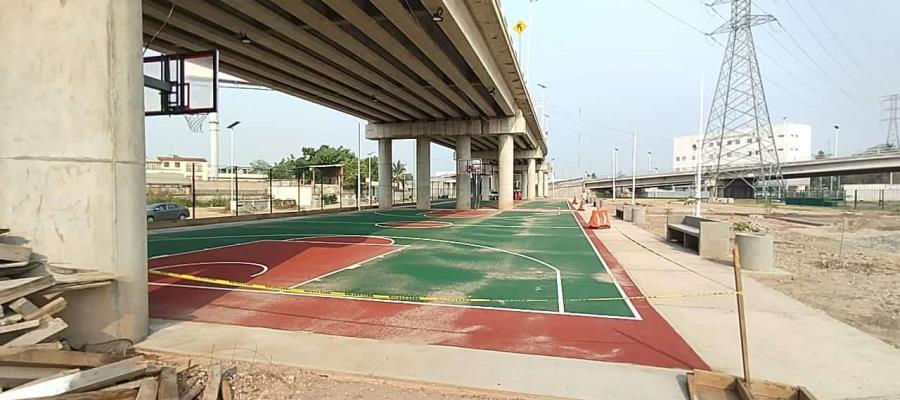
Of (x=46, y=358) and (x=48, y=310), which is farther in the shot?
(x=48, y=310)

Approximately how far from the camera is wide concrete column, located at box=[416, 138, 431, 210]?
4931 cm

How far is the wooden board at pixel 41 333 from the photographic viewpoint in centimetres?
504

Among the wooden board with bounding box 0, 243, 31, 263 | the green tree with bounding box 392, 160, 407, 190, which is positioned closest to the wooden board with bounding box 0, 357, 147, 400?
the wooden board with bounding box 0, 243, 31, 263

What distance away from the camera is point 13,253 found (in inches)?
221

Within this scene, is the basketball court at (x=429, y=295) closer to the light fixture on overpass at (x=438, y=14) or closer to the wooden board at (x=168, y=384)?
the wooden board at (x=168, y=384)

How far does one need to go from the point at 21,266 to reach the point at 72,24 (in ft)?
9.33

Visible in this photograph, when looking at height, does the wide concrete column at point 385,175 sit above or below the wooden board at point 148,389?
above

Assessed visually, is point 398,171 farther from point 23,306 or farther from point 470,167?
point 23,306

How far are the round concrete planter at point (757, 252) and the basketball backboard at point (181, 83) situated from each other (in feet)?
42.1

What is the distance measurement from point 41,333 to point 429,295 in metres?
6.00

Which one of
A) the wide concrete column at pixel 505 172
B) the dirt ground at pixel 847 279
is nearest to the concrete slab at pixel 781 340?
the dirt ground at pixel 847 279

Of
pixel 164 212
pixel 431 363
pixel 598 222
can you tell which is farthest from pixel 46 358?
pixel 164 212

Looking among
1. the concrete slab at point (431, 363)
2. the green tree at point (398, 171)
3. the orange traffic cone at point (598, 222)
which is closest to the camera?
the concrete slab at point (431, 363)

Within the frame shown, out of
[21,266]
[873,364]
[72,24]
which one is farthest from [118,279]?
[873,364]
